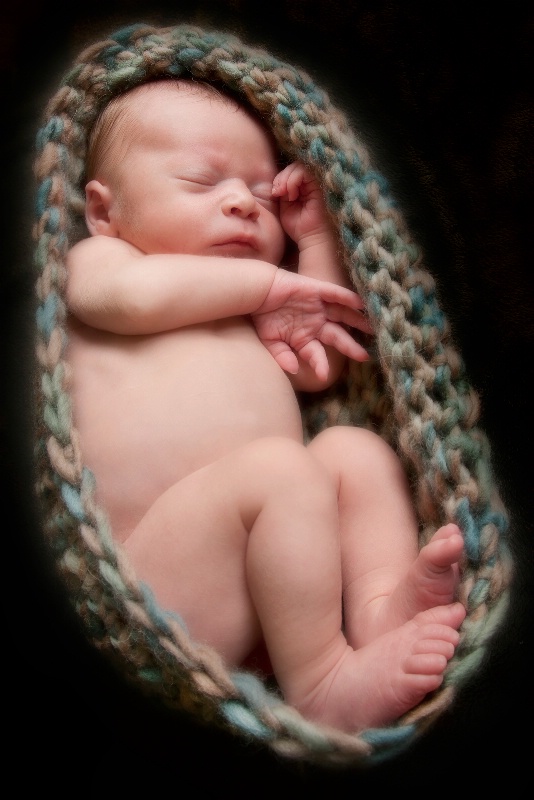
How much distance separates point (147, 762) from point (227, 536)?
0.20m

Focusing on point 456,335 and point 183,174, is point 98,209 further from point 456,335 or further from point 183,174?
point 456,335

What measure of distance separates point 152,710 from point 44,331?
13.1 inches

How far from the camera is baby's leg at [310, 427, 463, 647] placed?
1.86 feet

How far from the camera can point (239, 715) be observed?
0.54 m

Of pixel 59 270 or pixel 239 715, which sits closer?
pixel 239 715

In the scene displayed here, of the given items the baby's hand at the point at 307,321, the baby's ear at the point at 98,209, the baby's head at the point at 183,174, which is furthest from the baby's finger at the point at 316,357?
the baby's ear at the point at 98,209

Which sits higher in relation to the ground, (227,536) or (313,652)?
(227,536)

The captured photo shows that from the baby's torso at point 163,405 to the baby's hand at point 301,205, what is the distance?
0.14 m

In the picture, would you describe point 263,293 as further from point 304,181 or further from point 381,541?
point 381,541

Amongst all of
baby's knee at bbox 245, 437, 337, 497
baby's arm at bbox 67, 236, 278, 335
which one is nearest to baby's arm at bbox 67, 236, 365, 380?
baby's arm at bbox 67, 236, 278, 335

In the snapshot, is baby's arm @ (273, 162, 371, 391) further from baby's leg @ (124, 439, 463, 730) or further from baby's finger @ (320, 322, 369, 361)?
baby's leg @ (124, 439, 463, 730)

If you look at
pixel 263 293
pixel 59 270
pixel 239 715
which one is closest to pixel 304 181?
pixel 263 293

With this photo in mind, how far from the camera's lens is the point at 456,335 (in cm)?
69

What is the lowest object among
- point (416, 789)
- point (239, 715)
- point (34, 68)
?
point (416, 789)
